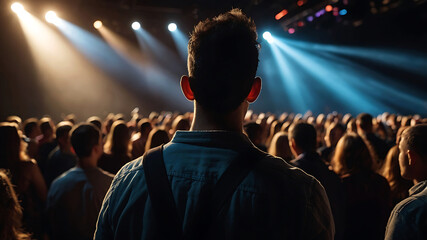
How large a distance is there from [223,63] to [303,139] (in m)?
2.43

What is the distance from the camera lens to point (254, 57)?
3.70 ft

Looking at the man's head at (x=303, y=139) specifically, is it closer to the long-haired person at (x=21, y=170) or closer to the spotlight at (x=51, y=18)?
the long-haired person at (x=21, y=170)

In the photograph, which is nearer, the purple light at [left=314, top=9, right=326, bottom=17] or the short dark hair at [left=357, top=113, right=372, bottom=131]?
the short dark hair at [left=357, top=113, right=372, bottom=131]

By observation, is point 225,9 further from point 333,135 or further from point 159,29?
point 333,135

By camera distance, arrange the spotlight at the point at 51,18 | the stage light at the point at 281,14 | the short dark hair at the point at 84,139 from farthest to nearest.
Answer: the spotlight at the point at 51,18
the stage light at the point at 281,14
the short dark hair at the point at 84,139

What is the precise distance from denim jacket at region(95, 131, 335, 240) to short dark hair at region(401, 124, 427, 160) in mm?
1490

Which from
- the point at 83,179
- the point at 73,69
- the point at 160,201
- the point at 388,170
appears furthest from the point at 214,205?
the point at 73,69

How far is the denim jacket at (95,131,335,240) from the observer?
1.02 metres

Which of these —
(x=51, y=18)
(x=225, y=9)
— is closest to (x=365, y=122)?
(x=225, y=9)

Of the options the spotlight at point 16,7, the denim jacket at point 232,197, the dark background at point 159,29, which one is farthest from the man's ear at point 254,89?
the spotlight at point 16,7

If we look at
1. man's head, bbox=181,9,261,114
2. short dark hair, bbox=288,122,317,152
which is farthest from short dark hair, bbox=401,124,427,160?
man's head, bbox=181,9,261,114

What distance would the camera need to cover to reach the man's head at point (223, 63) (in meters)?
1.09

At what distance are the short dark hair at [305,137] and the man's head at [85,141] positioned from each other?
187 cm

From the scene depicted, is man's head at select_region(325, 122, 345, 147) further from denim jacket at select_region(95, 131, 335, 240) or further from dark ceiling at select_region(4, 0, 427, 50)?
dark ceiling at select_region(4, 0, 427, 50)
